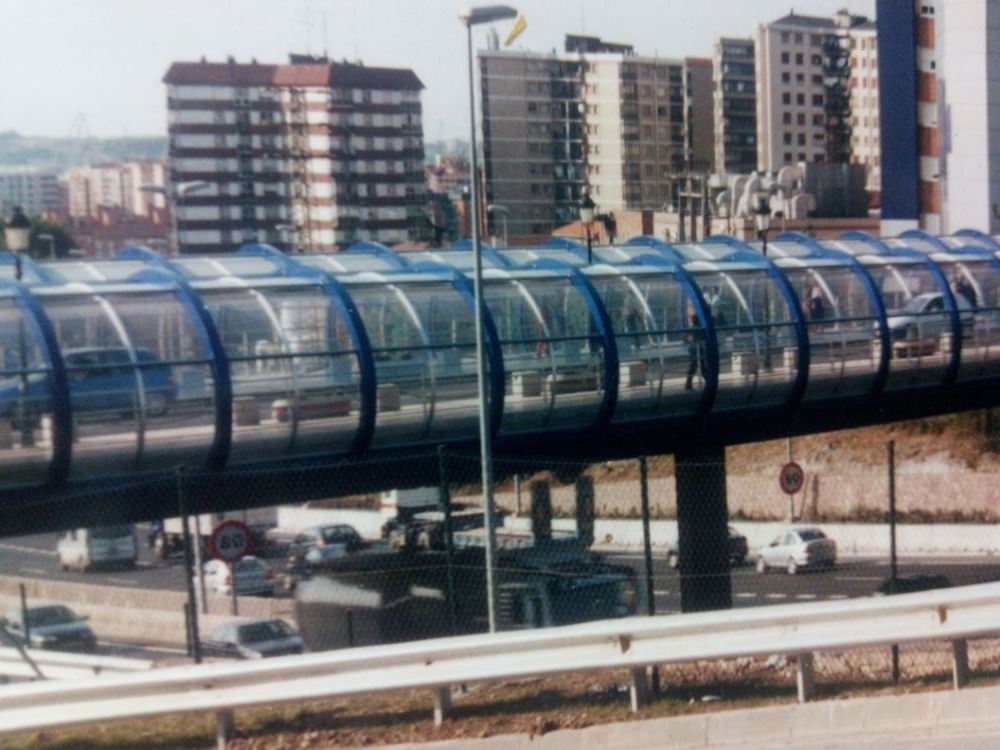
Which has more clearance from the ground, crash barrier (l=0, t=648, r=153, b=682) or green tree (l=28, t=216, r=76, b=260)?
green tree (l=28, t=216, r=76, b=260)

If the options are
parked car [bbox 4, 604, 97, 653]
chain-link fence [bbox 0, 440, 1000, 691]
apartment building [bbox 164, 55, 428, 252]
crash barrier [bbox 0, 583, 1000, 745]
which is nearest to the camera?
crash barrier [bbox 0, 583, 1000, 745]

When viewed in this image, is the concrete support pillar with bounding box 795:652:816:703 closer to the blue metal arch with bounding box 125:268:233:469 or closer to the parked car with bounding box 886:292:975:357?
the blue metal arch with bounding box 125:268:233:469

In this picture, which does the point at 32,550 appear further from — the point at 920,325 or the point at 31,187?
the point at 31,187

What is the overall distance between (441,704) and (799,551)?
13.4 m

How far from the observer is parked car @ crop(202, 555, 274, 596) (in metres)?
18.0

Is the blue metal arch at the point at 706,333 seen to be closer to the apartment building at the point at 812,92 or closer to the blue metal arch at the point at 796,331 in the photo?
the blue metal arch at the point at 796,331

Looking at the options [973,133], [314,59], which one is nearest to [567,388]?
[973,133]

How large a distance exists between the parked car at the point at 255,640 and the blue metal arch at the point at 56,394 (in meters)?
3.04

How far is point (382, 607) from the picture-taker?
11992 mm

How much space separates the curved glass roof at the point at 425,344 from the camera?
11680 mm

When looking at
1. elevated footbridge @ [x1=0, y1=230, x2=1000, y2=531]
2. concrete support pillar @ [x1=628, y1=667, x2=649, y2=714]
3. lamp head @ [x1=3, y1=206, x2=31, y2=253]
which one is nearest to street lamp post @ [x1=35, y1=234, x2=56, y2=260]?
elevated footbridge @ [x1=0, y1=230, x2=1000, y2=531]

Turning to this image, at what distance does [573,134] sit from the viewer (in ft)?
239

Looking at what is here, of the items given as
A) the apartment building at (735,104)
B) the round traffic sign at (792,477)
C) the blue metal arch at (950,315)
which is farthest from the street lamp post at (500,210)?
the apartment building at (735,104)

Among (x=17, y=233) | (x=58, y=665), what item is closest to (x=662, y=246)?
(x=17, y=233)
